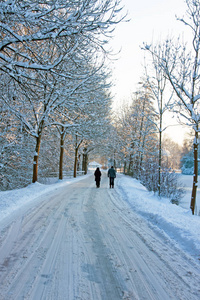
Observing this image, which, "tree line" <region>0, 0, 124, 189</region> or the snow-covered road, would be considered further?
"tree line" <region>0, 0, 124, 189</region>

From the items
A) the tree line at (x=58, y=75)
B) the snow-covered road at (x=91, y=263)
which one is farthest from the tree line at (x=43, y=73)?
the snow-covered road at (x=91, y=263)

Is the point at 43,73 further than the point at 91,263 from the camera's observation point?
Yes

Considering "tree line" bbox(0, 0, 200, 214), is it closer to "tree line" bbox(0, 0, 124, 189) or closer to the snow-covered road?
"tree line" bbox(0, 0, 124, 189)

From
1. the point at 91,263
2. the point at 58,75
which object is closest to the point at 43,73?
the point at 58,75

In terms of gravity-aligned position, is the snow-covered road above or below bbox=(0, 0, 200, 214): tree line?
below

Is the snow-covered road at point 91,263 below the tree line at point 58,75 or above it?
below

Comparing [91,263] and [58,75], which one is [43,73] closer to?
[58,75]

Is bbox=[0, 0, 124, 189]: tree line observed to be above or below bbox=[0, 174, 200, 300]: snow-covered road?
above

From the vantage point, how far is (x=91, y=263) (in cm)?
389

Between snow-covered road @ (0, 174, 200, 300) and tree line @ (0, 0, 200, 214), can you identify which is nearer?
snow-covered road @ (0, 174, 200, 300)

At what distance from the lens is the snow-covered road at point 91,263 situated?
3.04 meters

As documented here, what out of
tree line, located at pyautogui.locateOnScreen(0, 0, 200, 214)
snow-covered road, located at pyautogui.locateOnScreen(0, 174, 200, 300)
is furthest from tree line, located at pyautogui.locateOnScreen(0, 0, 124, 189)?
snow-covered road, located at pyautogui.locateOnScreen(0, 174, 200, 300)

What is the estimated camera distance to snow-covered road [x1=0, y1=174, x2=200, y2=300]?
304 cm

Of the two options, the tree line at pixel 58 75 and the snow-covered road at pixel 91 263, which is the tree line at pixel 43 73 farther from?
the snow-covered road at pixel 91 263
